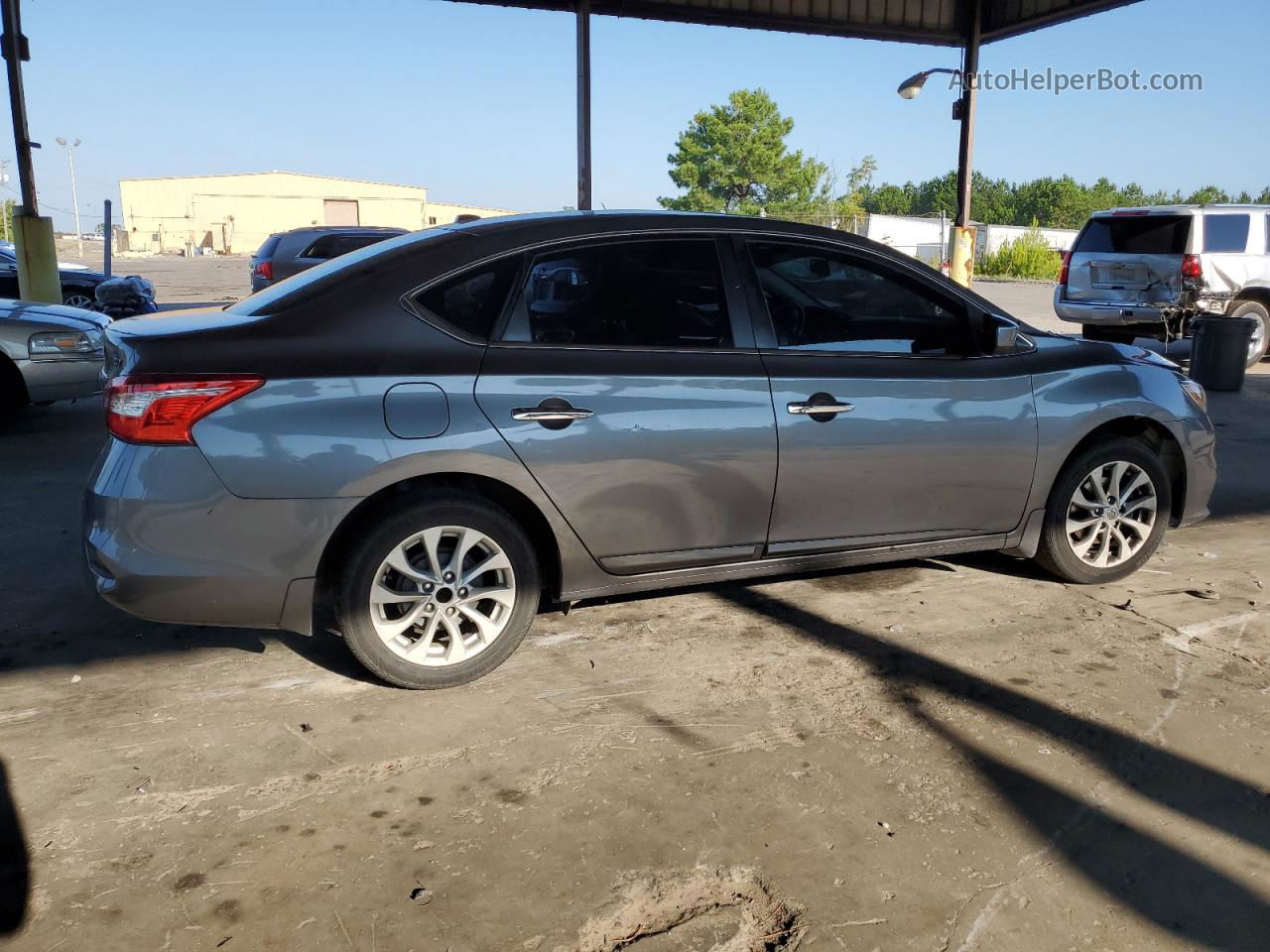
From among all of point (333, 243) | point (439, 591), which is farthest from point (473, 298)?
point (333, 243)

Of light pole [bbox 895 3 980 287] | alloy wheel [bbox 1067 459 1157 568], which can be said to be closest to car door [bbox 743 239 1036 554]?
alloy wheel [bbox 1067 459 1157 568]

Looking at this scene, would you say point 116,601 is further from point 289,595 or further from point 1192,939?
point 1192,939

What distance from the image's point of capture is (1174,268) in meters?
12.8

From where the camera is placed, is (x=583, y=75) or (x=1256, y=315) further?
(x=583, y=75)

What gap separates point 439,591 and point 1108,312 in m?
11.8

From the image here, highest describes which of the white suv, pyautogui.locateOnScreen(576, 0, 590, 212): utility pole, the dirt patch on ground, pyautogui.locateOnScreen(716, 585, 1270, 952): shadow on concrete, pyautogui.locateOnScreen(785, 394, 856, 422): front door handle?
pyautogui.locateOnScreen(576, 0, 590, 212): utility pole

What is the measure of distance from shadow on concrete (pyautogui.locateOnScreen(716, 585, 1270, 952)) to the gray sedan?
6534mm

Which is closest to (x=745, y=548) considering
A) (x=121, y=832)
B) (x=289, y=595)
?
(x=289, y=595)

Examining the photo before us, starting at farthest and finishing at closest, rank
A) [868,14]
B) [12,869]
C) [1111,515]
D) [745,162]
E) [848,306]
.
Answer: [745,162] < [868,14] < [1111,515] < [848,306] < [12,869]

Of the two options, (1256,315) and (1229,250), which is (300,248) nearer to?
(1229,250)

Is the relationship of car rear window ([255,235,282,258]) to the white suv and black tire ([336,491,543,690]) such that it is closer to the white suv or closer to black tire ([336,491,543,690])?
the white suv

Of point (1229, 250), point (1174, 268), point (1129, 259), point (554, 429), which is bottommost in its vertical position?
point (554, 429)

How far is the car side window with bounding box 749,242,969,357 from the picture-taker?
413cm

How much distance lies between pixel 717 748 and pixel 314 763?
1.25 metres
